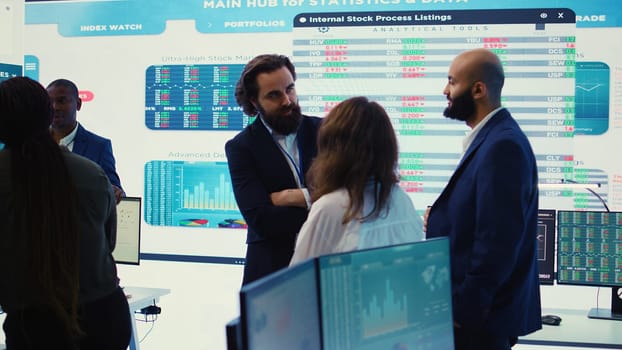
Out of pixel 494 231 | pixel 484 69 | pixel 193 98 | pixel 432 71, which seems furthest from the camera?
pixel 193 98

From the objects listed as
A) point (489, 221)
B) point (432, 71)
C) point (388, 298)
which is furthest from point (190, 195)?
point (388, 298)

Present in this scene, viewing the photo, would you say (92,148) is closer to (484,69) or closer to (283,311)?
(484,69)

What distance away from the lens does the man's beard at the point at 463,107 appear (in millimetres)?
2123

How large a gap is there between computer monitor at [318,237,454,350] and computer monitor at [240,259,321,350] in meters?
0.03

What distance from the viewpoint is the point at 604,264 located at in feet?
9.89

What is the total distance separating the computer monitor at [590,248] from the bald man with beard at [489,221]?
1.07m

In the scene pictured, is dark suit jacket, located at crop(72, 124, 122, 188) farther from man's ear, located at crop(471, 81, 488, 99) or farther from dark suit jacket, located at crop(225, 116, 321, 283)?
man's ear, located at crop(471, 81, 488, 99)

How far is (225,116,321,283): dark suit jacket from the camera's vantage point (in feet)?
7.63

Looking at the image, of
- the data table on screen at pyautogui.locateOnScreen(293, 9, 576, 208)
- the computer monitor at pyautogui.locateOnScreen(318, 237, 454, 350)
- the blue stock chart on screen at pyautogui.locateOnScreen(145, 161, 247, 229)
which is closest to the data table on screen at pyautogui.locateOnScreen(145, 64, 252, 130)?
the blue stock chart on screen at pyautogui.locateOnScreen(145, 161, 247, 229)

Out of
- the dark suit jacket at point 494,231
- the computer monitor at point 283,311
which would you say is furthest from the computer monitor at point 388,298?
the dark suit jacket at point 494,231

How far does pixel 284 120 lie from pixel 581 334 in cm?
156

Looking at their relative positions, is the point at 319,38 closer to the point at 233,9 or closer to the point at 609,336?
the point at 233,9

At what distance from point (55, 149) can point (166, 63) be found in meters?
2.56

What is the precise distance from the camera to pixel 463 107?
7.01 ft
